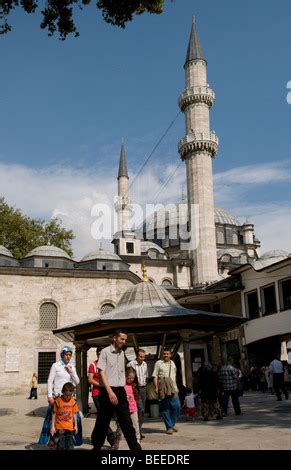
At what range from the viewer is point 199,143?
36.5m

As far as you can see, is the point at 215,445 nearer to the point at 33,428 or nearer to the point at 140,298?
the point at 33,428

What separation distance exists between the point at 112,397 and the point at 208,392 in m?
4.92

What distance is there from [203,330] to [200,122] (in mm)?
28040

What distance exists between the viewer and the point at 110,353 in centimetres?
563

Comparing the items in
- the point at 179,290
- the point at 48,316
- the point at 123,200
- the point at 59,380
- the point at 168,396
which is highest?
the point at 123,200

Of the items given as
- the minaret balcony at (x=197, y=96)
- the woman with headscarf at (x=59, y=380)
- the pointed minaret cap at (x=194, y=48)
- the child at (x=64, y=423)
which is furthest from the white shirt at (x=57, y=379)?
the pointed minaret cap at (x=194, y=48)

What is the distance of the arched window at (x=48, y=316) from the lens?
26.6 meters

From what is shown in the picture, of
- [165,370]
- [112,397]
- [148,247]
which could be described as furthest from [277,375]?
[148,247]

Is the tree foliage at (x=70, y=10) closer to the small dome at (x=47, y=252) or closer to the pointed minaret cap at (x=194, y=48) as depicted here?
the small dome at (x=47, y=252)

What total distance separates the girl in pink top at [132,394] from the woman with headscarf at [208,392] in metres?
2.70

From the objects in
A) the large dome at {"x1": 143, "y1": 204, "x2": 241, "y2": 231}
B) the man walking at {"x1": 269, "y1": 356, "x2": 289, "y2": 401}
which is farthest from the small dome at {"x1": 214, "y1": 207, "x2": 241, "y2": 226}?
the man walking at {"x1": 269, "y1": 356, "x2": 289, "y2": 401}

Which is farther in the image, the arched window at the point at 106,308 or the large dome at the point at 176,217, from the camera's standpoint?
the large dome at the point at 176,217

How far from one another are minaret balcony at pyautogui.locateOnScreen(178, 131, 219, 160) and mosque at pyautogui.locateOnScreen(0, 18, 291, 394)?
0.08 m

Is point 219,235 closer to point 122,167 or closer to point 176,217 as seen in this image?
point 176,217
